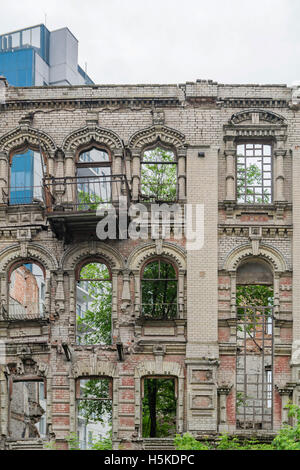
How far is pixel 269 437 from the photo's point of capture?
1028 inches

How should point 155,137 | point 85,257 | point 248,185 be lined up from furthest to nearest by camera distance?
point 248,185 → point 155,137 → point 85,257

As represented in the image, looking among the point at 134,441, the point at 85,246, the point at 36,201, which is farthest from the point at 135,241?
the point at 134,441

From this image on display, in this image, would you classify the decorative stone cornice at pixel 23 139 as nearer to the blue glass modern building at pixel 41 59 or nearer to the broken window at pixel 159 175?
the broken window at pixel 159 175

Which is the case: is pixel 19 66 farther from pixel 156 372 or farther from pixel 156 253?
pixel 156 372

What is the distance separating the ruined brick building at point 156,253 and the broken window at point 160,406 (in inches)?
224

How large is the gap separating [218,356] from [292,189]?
5135 millimetres

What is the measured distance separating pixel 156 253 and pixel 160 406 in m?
9.27

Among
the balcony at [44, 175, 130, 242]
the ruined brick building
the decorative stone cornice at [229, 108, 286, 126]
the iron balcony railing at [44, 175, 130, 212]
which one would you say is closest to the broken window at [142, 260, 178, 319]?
the ruined brick building

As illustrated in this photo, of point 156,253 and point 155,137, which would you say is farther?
point 155,137

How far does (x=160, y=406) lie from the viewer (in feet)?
114

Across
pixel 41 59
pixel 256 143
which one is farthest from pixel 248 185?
pixel 41 59

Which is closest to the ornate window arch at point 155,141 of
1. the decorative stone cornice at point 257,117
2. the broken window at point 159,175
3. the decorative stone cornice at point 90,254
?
the decorative stone cornice at point 257,117

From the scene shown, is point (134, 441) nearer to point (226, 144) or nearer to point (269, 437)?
point (269, 437)

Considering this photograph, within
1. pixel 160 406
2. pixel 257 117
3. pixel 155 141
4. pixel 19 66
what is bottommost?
pixel 160 406
